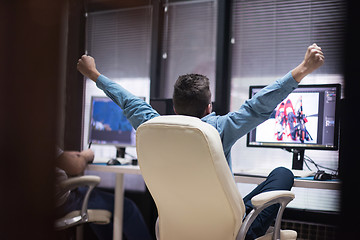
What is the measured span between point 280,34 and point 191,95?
1730 mm

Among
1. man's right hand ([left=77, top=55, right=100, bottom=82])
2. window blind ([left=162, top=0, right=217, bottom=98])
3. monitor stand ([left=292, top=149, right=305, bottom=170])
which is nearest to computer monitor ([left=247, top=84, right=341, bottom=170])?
monitor stand ([left=292, top=149, right=305, bottom=170])

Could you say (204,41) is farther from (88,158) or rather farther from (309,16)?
(88,158)

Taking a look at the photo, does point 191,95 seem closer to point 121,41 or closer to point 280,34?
point 280,34

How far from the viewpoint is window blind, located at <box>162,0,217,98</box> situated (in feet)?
A: 11.8

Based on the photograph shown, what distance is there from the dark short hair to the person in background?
0.57m

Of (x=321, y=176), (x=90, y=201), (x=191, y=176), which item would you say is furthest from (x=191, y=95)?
(x=90, y=201)

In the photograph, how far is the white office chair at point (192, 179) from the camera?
59.4 inches

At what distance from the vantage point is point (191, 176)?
5.05 ft

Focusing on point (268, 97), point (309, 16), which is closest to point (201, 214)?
point (268, 97)

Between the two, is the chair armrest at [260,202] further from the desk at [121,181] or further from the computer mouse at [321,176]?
the computer mouse at [321,176]

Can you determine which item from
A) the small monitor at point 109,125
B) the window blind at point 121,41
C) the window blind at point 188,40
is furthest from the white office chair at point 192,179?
the window blind at point 121,41

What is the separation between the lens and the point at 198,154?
151cm

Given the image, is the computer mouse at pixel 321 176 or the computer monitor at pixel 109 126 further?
the computer monitor at pixel 109 126

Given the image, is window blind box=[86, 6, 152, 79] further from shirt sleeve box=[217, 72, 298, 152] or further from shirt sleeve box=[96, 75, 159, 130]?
shirt sleeve box=[217, 72, 298, 152]
